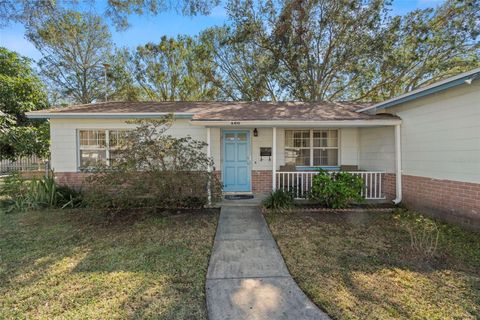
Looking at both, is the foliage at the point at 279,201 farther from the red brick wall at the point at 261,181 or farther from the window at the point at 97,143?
the window at the point at 97,143

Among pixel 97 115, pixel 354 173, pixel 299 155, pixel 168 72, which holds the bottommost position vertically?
pixel 354 173


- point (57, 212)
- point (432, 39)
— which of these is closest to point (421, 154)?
point (57, 212)

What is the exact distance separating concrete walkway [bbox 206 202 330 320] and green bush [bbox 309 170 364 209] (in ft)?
7.90

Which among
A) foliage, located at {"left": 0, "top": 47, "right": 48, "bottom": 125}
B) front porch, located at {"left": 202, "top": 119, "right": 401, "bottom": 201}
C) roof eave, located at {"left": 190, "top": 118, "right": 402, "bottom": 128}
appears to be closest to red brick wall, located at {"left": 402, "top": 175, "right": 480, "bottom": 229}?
front porch, located at {"left": 202, "top": 119, "right": 401, "bottom": 201}

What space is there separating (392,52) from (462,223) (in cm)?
1235

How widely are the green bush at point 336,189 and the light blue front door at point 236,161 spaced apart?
7.97 feet

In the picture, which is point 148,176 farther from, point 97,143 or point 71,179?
point 71,179

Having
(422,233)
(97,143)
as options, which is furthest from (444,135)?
(97,143)

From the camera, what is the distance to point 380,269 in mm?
3713

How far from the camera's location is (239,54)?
1766 centimetres

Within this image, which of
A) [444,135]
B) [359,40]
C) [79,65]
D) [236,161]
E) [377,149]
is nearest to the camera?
[444,135]

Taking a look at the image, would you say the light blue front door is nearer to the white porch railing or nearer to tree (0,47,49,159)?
the white porch railing

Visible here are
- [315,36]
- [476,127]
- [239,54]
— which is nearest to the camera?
[476,127]

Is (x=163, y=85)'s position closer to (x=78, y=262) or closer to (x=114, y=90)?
(x=114, y=90)
